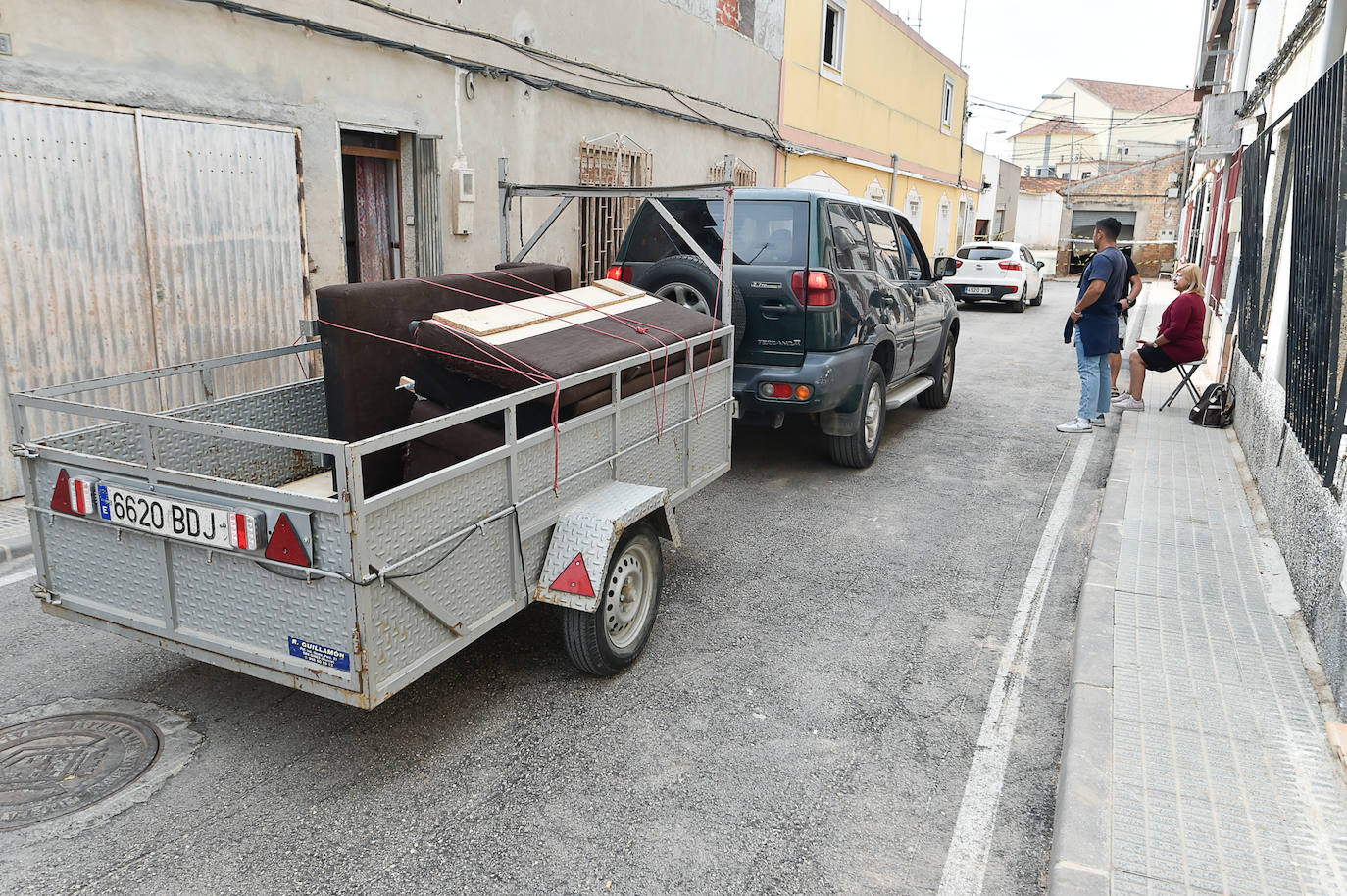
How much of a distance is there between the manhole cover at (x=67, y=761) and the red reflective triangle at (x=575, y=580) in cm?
161

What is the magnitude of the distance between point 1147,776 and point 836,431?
413 cm

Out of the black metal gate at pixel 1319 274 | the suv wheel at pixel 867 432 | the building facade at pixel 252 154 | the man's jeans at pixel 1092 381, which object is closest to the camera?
the black metal gate at pixel 1319 274

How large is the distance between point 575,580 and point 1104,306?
6897 mm

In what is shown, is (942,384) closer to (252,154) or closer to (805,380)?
(805,380)

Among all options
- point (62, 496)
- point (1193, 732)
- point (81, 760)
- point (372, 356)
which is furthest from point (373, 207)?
point (1193, 732)

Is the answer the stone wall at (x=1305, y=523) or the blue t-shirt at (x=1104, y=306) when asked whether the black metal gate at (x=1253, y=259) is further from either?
the blue t-shirt at (x=1104, y=306)

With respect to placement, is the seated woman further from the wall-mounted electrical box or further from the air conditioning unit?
the wall-mounted electrical box

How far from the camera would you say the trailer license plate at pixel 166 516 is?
320 cm

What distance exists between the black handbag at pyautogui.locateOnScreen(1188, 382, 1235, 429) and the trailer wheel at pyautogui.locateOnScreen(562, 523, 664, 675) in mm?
6940

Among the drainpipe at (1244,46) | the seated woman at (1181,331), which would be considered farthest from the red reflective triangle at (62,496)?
the drainpipe at (1244,46)

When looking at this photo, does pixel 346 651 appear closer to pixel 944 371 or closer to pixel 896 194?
pixel 944 371

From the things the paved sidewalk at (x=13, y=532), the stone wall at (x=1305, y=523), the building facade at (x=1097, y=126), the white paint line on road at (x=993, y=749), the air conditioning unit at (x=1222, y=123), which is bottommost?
the white paint line on road at (x=993, y=749)

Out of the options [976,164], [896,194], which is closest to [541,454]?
[896,194]

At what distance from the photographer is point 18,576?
16.7 ft
